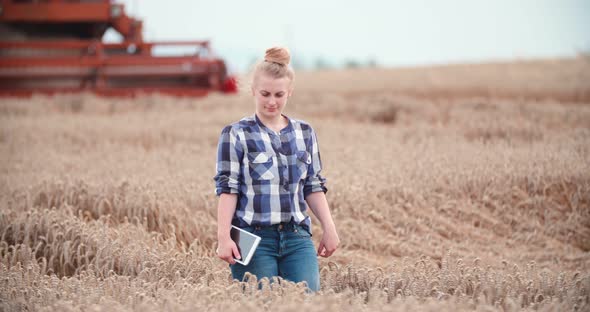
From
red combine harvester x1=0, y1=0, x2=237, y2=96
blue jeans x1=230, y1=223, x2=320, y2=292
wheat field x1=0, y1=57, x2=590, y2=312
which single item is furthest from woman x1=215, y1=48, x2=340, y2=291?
red combine harvester x1=0, y1=0, x2=237, y2=96

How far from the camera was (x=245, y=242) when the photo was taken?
339 cm

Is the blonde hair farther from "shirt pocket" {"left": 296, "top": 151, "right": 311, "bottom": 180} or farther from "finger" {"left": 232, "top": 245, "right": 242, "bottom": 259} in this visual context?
"finger" {"left": 232, "top": 245, "right": 242, "bottom": 259}

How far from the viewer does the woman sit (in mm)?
3451

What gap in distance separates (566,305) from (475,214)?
10.3ft

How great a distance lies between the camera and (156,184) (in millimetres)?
6312

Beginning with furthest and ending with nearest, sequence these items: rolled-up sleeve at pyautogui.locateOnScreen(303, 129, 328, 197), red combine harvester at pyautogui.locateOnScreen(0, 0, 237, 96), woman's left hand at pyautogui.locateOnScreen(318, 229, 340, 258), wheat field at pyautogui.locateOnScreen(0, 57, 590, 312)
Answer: red combine harvester at pyautogui.locateOnScreen(0, 0, 237, 96)
rolled-up sleeve at pyautogui.locateOnScreen(303, 129, 328, 197)
woman's left hand at pyautogui.locateOnScreen(318, 229, 340, 258)
wheat field at pyautogui.locateOnScreen(0, 57, 590, 312)

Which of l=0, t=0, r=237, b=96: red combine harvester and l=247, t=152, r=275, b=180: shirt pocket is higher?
l=0, t=0, r=237, b=96: red combine harvester

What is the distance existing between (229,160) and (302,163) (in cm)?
36

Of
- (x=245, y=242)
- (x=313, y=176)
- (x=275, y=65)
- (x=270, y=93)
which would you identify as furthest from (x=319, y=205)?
(x=275, y=65)

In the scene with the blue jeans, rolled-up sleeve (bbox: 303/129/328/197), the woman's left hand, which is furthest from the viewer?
rolled-up sleeve (bbox: 303/129/328/197)

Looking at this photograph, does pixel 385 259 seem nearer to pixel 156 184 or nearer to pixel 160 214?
pixel 160 214

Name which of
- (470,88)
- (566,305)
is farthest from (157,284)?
(470,88)

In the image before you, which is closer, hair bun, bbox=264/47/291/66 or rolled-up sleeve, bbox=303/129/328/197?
hair bun, bbox=264/47/291/66

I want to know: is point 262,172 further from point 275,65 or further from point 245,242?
point 275,65
